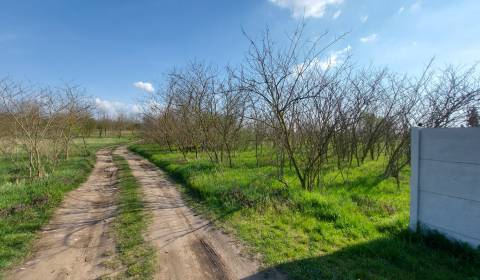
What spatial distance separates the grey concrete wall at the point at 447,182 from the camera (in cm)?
355

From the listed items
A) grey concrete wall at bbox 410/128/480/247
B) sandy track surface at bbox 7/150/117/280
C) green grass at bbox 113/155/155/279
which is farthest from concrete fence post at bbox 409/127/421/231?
sandy track surface at bbox 7/150/117/280

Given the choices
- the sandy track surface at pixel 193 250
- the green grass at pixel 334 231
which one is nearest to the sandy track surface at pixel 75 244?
the sandy track surface at pixel 193 250

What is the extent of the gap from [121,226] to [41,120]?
27.8 ft

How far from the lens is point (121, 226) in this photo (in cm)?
515

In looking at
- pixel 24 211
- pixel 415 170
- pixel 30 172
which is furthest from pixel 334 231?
pixel 30 172

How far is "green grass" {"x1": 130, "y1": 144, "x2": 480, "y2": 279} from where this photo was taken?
3432mm

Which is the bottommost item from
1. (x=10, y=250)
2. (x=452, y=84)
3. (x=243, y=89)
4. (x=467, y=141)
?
(x=10, y=250)

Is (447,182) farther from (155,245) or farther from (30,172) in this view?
(30,172)

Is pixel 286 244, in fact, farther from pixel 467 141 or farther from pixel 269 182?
pixel 269 182

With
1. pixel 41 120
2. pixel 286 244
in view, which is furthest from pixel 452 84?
pixel 41 120

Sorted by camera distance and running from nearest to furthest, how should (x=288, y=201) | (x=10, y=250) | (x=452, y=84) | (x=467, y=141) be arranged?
(x=467, y=141) < (x=10, y=250) < (x=288, y=201) < (x=452, y=84)

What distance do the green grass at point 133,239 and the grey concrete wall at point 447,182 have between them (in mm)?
4133

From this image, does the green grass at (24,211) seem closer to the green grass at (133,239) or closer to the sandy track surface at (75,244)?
the sandy track surface at (75,244)

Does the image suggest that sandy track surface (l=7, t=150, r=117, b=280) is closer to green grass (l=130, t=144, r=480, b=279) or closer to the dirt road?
the dirt road
